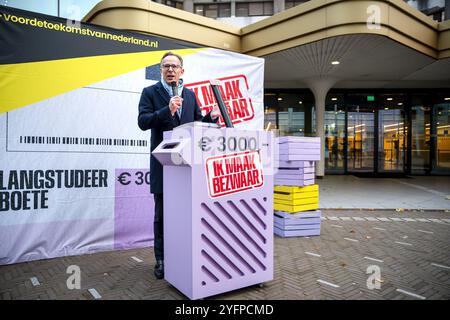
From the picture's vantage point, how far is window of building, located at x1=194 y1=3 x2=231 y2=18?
25438mm

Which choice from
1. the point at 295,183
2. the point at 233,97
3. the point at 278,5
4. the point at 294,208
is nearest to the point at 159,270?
the point at 294,208

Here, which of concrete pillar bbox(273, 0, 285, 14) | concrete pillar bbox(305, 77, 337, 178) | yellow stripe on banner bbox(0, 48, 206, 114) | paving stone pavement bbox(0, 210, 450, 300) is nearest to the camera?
paving stone pavement bbox(0, 210, 450, 300)

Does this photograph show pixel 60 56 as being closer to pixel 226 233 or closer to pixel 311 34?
pixel 226 233

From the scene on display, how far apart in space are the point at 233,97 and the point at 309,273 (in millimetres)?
2696

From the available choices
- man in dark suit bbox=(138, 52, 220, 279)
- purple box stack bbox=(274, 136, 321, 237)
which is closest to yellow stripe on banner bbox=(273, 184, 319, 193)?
purple box stack bbox=(274, 136, 321, 237)

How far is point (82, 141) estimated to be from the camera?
11.5ft

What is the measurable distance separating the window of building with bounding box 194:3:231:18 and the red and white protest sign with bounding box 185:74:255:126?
938 inches

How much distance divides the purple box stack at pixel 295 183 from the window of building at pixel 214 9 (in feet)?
80.1

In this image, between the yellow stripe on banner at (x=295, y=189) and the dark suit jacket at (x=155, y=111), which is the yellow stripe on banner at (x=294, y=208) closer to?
the yellow stripe on banner at (x=295, y=189)

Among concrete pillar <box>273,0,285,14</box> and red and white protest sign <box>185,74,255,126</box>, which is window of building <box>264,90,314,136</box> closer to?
red and white protest sign <box>185,74,255,126</box>

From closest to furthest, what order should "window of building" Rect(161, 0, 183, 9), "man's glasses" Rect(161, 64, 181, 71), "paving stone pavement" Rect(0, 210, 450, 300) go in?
"paving stone pavement" Rect(0, 210, 450, 300), "man's glasses" Rect(161, 64, 181, 71), "window of building" Rect(161, 0, 183, 9)

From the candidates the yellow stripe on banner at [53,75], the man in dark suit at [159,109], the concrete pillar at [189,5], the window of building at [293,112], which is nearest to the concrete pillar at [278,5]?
the concrete pillar at [189,5]

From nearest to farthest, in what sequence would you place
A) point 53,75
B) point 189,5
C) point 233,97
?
point 53,75 → point 233,97 → point 189,5

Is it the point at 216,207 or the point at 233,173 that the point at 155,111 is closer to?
the point at 233,173
